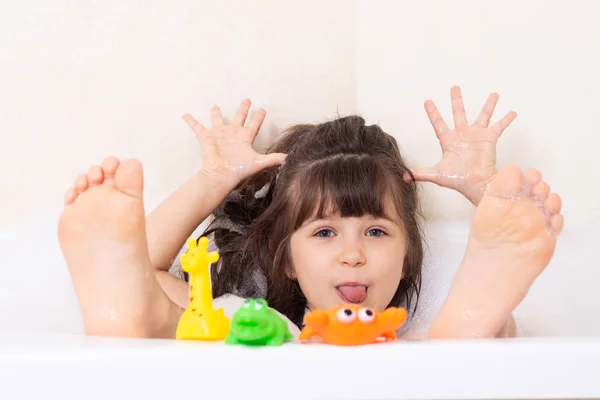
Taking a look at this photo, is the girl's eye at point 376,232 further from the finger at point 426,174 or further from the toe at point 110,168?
the toe at point 110,168

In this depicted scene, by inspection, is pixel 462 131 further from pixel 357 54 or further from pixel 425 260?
pixel 357 54

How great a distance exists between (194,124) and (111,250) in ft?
Result: 1.95

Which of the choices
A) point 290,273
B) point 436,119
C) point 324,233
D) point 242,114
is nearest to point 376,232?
point 324,233

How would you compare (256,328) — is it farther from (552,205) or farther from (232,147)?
(232,147)

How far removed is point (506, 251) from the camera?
872 millimetres

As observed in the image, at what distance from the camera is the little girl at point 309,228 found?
873 millimetres

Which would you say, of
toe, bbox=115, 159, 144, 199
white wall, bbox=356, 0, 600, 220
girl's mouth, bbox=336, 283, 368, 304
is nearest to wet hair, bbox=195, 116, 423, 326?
girl's mouth, bbox=336, 283, 368, 304

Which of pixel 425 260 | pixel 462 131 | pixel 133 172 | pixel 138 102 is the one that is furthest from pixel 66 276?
pixel 462 131

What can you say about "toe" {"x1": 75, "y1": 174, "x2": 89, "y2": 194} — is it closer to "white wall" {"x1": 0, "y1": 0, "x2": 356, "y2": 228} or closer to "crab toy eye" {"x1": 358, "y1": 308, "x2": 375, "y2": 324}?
"crab toy eye" {"x1": 358, "y1": 308, "x2": 375, "y2": 324}

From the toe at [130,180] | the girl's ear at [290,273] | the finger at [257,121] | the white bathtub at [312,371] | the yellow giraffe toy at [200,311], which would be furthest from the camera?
the finger at [257,121]

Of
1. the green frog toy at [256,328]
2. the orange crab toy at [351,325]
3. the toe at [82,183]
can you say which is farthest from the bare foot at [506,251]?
the toe at [82,183]

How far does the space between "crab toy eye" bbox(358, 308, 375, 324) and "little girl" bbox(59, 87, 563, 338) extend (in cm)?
19

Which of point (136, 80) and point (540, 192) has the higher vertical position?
point (136, 80)

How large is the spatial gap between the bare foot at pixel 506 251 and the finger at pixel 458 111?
1.65 ft
